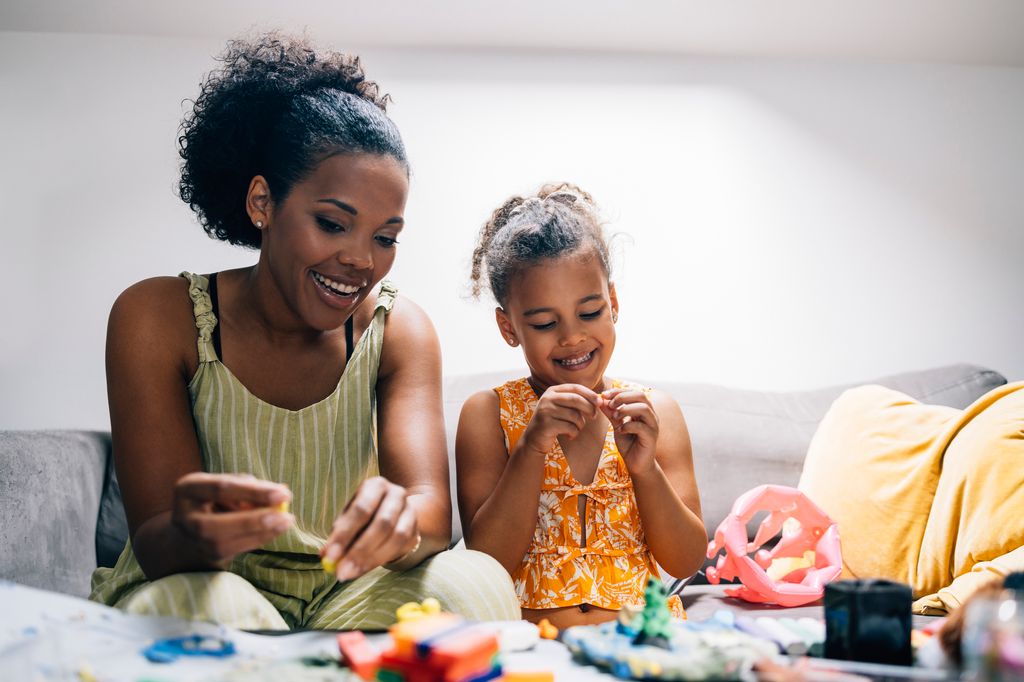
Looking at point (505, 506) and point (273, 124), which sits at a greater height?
point (273, 124)

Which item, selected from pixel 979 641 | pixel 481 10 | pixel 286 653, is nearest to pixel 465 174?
pixel 481 10

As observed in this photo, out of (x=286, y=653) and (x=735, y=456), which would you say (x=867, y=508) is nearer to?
(x=735, y=456)

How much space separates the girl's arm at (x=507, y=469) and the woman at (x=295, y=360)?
13 centimetres

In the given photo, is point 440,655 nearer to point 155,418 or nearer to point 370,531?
point 370,531

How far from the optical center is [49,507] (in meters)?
1.73

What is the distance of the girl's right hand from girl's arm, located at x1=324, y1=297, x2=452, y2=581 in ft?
0.47

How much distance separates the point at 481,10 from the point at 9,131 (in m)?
1.23

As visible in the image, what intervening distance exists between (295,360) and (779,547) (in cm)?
97

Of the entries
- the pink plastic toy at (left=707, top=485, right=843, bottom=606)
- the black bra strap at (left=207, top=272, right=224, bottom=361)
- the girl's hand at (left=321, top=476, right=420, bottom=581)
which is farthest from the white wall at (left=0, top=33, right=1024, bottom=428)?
the girl's hand at (left=321, top=476, right=420, bottom=581)

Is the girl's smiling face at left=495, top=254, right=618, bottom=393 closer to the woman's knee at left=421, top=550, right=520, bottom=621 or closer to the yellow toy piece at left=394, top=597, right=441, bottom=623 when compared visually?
the woman's knee at left=421, top=550, right=520, bottom=621

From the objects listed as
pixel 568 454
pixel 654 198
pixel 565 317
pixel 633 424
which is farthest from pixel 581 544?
pixel 654 198

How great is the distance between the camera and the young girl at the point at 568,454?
4.45 ft

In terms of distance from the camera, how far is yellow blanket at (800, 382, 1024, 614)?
147 cm

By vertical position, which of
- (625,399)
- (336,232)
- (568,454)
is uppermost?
(336,232)
